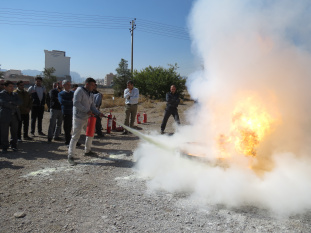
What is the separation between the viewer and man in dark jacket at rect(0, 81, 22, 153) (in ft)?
18.8

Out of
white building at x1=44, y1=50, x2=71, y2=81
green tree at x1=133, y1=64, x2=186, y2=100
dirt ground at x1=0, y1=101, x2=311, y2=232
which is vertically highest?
white building at x1=44, y1=50, x2=71, y2=81

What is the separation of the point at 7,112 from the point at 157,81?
2088cm

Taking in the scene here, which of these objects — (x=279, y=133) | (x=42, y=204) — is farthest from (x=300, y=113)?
(x=42, y=204)

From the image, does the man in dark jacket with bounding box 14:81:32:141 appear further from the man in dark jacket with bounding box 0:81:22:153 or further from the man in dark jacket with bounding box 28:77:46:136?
the man in dark jacket with bounding box 0:81:22:153

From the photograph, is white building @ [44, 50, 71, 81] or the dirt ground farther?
white building @ [44, 50, 71, 81]

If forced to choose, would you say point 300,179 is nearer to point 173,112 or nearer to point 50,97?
point 173,112

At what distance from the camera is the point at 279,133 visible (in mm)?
4605

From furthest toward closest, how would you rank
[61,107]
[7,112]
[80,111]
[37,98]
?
[37,98], [61,107], [7,112], [80,111]

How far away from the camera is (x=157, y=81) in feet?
85.0

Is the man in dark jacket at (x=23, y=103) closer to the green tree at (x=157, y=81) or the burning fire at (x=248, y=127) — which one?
the burning fire at (x=248, y=127)

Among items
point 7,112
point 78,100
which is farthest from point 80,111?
point 7,112

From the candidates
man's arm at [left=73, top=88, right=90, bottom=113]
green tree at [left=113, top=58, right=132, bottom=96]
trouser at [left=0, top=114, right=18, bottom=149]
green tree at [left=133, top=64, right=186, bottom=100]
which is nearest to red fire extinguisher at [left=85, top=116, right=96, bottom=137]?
man's arm at [left=73, top=88, right=90, bottom=113]

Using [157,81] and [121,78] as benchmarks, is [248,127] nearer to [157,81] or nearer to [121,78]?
[157,81]

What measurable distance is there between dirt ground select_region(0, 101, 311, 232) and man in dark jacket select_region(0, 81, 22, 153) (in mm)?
950
